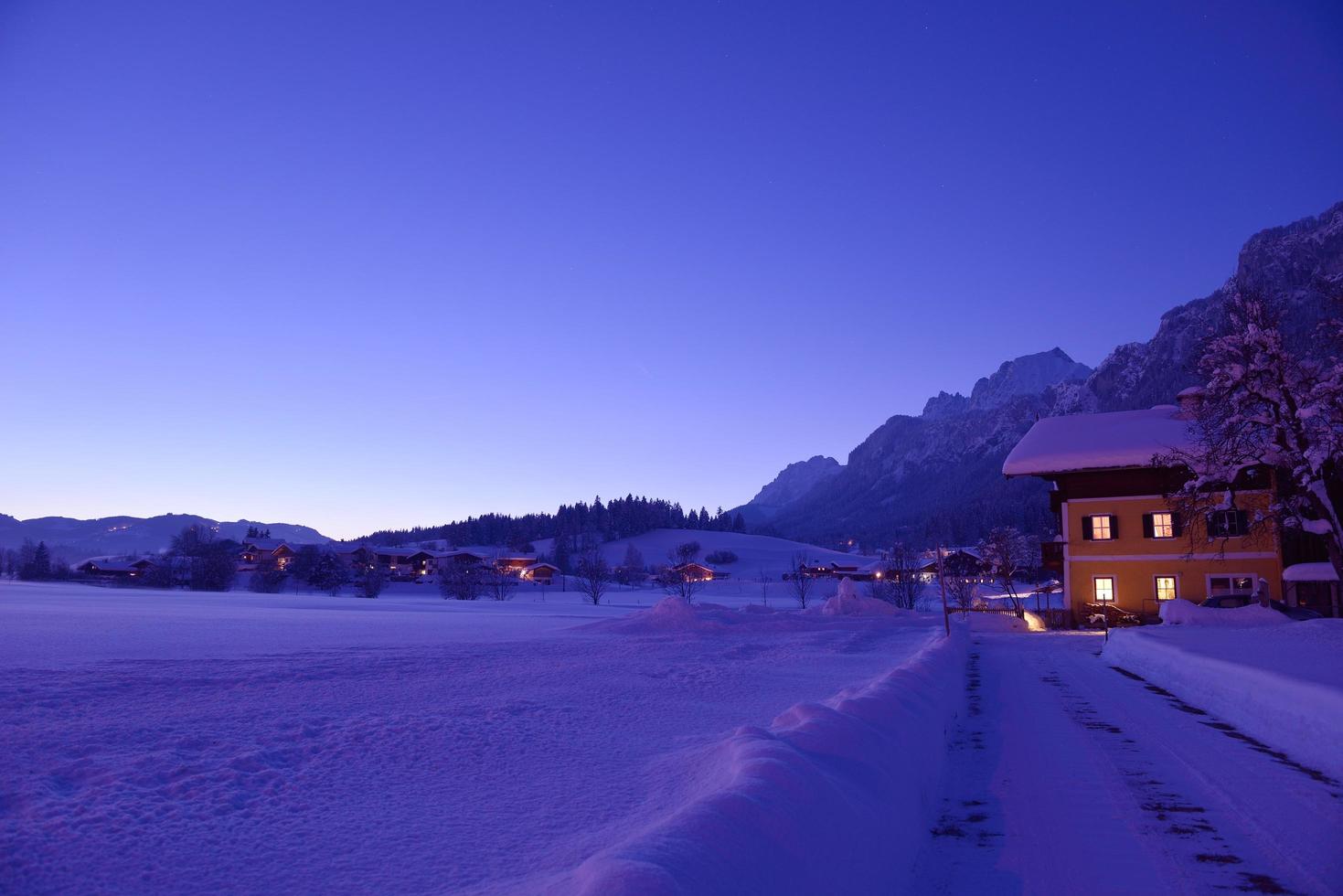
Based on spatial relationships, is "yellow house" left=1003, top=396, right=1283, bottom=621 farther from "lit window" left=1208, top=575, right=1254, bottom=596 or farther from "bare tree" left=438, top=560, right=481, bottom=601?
"bare tree" left=438, top=560, right=481, bottom=601

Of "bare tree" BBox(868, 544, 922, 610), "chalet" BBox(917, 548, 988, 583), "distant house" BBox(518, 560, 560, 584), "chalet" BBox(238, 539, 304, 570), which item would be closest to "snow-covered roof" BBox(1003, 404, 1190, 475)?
"bare tree" BBox(868, 544, 922, 610)

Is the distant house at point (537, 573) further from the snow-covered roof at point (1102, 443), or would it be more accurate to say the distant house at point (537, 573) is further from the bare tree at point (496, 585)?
the snow-covered roof at point (1102, 443)

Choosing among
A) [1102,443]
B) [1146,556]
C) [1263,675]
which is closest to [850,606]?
Result: [1146,556]

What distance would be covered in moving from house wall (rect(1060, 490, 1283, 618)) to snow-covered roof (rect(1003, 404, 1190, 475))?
1917 millimetres

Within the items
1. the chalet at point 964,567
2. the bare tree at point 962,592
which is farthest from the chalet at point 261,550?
the bare tree at point 962,592

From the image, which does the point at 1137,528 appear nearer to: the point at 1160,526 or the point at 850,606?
the point at 1160,526

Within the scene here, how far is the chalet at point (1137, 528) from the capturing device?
3566cm

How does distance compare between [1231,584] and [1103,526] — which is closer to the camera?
[1231,584]

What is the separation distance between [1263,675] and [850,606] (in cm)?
3859

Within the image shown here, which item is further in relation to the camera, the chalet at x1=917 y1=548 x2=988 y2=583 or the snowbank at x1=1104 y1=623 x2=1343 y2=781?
the chalet at x1=917 y1=548 x2=988 y2=583

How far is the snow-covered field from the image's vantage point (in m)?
4.46

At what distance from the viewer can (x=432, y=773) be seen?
7.09m

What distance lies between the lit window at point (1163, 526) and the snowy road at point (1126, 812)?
29757 millimetres

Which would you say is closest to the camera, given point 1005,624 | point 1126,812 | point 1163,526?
point 1126,812
